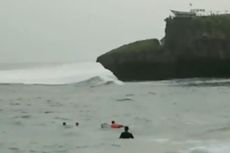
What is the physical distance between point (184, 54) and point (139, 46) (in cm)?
926

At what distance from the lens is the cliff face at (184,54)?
8712cm

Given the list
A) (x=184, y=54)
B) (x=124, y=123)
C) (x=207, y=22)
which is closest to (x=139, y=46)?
(x=184, y=54)

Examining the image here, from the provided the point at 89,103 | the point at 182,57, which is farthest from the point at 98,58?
the point at 89,103

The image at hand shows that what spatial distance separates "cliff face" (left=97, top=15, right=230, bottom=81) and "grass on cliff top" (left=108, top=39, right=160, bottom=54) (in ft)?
1.30

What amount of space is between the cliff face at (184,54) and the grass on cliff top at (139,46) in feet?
1.30

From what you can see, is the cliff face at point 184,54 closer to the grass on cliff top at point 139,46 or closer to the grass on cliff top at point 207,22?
the grass on cliff top at point 207,22

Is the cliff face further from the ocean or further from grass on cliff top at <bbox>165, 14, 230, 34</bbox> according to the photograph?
the ocean

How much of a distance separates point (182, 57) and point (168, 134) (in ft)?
196

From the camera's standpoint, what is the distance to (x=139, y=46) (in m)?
94.6

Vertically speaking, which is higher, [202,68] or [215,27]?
[215,27]

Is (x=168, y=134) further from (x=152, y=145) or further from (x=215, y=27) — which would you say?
(x=215, y=27)

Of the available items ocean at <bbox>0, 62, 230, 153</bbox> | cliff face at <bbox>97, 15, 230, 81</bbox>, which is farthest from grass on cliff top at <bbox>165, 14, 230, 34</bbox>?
ocean at <bbox>0, 62, 230, 153</bbox>

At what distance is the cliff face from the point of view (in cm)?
8712

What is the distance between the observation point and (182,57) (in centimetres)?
8825
